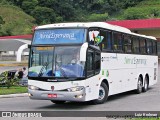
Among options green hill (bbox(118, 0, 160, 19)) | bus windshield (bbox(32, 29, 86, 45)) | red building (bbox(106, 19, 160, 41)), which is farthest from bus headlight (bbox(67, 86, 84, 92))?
green hill (bbox(118, 0, 160, 19))

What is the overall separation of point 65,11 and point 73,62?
10376 centimetres

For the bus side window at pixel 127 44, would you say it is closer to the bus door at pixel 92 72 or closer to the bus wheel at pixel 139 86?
the bus wheel at pixel 139 86

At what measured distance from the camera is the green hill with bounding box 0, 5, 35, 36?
85.5m

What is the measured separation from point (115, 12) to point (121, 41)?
105 metres

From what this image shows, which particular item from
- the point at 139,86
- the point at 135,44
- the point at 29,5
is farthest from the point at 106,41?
the point at 29,5

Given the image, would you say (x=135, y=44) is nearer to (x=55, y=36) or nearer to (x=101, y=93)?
(x=101, y=93)

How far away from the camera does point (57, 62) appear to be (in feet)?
44.5

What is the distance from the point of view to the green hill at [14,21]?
85469mm

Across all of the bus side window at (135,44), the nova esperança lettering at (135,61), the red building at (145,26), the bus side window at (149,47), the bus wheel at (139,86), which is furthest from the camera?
the red building at (145,26)

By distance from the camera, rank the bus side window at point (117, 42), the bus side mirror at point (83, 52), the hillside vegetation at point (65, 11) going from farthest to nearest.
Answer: the hillside vegetation at point (65, 11) → the bus side window at point (117, 42) → the bus side mirror at point (83, 52)

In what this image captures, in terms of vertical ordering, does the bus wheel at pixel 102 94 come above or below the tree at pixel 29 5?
below

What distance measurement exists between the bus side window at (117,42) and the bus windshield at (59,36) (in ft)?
7.60

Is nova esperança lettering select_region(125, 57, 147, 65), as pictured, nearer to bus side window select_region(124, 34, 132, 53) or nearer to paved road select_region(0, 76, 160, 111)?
bus side window select_region(124, 34, 132, 53)

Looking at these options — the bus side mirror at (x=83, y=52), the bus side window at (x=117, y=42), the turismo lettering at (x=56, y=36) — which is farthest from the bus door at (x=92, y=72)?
the bus side window at (x=117, y=42)
